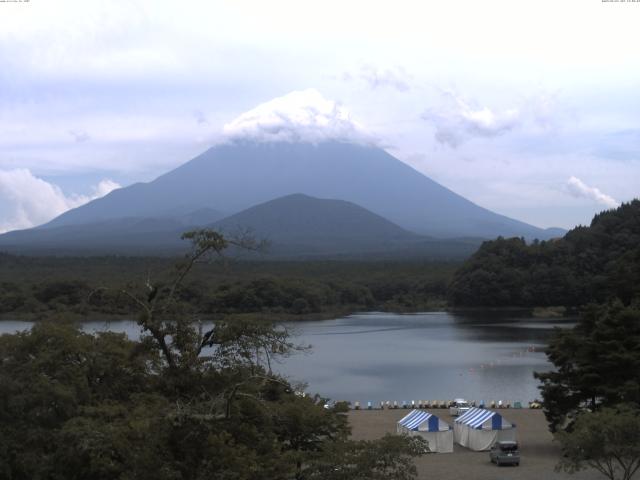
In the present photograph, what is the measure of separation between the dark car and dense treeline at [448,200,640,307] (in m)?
36.2

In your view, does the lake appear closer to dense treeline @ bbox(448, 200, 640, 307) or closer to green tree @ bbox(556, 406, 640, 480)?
dense treeline @ bbox(448, 200, 640, 307)

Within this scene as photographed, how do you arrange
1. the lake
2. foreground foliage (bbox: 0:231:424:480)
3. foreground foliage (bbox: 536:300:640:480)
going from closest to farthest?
foreground foliage (bbox: 0:231:424:480) → foreground foliage (bbox: 536:300:640:480) → the lake

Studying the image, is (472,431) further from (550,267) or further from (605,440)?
(550,267)

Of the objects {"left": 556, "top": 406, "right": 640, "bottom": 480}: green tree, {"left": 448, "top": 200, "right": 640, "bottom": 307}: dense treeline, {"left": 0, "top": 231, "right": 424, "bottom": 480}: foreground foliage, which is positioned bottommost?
{"left": 556, "top": 406, "right": 640, "bottom": 480}: green tree

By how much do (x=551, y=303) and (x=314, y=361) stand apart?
2525 cm

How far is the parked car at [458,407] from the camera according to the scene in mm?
18094

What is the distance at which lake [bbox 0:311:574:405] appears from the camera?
76.1 ft

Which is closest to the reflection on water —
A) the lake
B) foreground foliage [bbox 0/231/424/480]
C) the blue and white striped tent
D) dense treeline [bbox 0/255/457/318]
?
the lake

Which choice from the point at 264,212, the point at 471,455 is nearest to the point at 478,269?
the point at 471,455

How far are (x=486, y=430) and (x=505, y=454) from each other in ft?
4.64

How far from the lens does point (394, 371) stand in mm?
27016

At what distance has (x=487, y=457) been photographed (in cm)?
1409

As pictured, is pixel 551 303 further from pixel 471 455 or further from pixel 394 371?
pixel 471 455

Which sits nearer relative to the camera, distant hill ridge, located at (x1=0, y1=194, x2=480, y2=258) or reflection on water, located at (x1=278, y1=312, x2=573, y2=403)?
reflection on water, located at (x1=278, y1=312, x2=573, y2=403)
